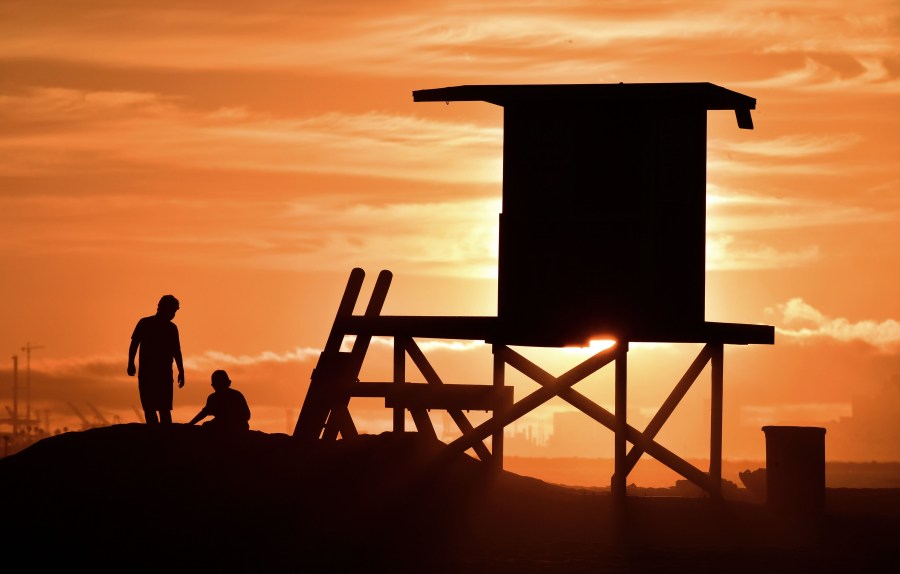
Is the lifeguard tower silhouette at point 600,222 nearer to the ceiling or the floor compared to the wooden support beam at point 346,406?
nearer to the ceiling

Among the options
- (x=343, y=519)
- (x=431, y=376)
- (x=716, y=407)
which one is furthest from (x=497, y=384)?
(x=343, y=519)

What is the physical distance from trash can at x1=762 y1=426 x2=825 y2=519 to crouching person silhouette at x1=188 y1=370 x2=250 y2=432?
8491 millimetres

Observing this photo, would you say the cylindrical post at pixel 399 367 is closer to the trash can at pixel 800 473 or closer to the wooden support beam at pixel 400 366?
the wooden support beam at pixel 400 366

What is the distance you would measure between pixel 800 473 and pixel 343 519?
7498 millimetres

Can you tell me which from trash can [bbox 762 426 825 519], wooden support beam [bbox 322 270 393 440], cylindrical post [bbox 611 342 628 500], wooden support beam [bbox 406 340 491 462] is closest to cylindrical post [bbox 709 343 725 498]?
trash can [bbox 762 426 825 519]

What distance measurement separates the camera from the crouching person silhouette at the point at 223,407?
23719mm

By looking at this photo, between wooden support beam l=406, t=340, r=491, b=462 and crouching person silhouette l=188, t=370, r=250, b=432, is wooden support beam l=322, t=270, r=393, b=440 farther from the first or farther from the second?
crouching person silhouette l=188, t=370, r=250, b=432

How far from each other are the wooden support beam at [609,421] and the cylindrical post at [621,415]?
2.75 ft

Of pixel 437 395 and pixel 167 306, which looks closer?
pixel 167 306

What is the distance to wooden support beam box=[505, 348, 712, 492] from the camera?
24.9 m

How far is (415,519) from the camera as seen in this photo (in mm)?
21953

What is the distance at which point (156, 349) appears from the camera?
22.3 meters

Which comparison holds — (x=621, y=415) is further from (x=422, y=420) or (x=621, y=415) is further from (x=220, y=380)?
(x=220, y=380)

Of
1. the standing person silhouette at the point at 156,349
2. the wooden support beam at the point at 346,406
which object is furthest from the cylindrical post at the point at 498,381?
the standing person silhouette at the point at 156,349
